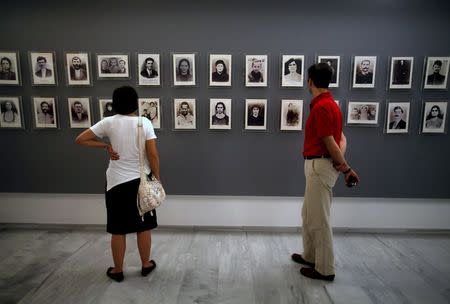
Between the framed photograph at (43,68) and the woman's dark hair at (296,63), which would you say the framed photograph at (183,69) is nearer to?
the woman's dark hair at (296,63)

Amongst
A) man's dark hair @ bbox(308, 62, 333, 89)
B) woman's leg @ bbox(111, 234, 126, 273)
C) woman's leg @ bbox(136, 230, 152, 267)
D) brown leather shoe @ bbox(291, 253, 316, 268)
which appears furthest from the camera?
brown leather shoe @ bbox(291, 253, 316, 268)

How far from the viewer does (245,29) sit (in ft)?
12.7

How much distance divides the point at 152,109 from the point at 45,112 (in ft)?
4.93

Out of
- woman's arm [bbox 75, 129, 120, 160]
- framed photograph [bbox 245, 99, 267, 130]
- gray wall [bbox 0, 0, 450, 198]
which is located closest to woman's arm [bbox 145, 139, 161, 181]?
woman's arm [bbox 75, 129, 120, 160]

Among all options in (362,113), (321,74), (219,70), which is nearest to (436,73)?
(362,113)

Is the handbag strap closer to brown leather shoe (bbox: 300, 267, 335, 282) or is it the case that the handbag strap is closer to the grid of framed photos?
the grid of framed photos

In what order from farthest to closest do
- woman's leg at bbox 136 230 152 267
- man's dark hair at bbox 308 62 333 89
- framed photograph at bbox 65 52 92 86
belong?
framed photograph at bbox 65 52 92 86 < woman's leg at bbox 136 230 152 267 < man's dark hair at bbox 308 62 333 89

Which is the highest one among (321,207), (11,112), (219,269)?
(11,112)

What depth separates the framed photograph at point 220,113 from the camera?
400 centimetres

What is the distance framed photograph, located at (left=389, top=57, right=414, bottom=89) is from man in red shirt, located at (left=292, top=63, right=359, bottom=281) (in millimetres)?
1629

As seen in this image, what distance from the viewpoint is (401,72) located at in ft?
12.8

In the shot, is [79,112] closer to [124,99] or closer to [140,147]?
[124,99]

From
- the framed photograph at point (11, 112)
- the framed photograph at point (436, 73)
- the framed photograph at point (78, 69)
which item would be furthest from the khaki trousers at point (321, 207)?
the framed photograph at point (11, 112)

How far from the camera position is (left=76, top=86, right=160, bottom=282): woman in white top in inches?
108
